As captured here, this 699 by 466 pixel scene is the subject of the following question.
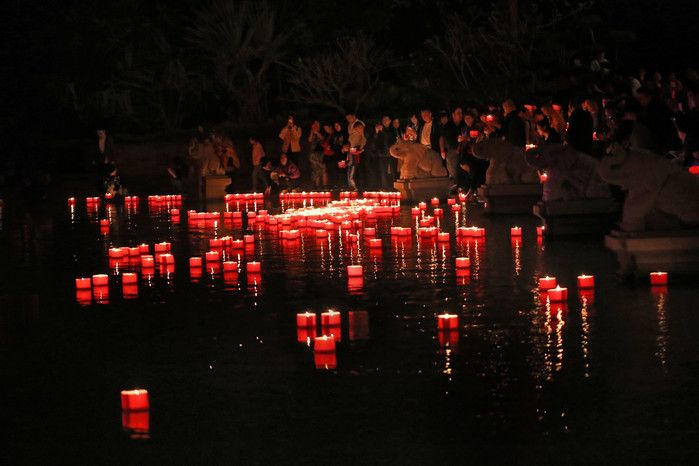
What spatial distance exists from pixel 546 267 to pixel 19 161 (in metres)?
26.5

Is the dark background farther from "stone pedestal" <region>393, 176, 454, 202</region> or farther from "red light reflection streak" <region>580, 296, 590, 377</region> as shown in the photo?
"red light reflection streak" <region>580, 296, 590, 377</region>

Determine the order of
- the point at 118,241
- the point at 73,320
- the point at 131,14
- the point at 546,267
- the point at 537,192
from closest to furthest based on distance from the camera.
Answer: the point at 73,320
the point at 546,267
the point at 118,241
the point at 537,192
the point at 131,14

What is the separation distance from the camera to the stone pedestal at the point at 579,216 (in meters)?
16.3

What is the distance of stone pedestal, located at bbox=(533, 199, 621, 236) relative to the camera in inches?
642

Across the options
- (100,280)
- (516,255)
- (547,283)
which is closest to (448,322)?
(547,283)

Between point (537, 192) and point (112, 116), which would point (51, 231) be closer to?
point (537, 192)

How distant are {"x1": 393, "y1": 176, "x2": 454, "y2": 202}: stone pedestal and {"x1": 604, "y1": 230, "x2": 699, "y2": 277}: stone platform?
13664 mm

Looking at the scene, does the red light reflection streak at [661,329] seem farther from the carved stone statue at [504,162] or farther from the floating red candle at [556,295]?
the carved stone statue at [504,162]

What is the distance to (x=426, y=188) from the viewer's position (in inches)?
1000

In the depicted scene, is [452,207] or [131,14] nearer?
[452,207]

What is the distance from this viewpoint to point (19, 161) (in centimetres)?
3700

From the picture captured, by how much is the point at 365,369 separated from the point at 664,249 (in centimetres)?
435

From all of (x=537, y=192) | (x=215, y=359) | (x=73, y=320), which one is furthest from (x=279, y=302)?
(x=537, y=192)

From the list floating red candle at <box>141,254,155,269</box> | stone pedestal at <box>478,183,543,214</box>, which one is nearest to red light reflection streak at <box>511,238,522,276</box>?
floating red candle at <box>141,254,155,269</box>
